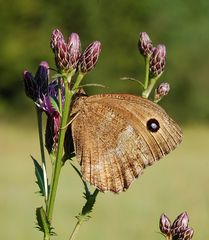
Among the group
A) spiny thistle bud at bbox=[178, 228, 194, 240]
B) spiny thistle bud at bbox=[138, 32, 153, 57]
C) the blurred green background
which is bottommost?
spiny thistle bud at bbox=[178, 228, 194, 240]

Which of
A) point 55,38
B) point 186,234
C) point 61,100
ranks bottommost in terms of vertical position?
point 186,234

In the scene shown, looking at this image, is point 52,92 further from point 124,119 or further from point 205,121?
point 205,121

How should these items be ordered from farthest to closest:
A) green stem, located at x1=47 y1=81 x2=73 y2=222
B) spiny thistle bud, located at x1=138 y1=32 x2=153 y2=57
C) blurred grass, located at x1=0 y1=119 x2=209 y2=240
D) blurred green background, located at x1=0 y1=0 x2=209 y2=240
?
blurred green background, located at x1=0 y1=0 x2=209 y2=240 → blurred grass, located at x1=0 y1=119 x2=209 y2=240 → spiny thistle bud, located at x1=138 y1=32 x2=153 y2=57 → green stem, located at x1=47 y1=81 x2=73 y2=222

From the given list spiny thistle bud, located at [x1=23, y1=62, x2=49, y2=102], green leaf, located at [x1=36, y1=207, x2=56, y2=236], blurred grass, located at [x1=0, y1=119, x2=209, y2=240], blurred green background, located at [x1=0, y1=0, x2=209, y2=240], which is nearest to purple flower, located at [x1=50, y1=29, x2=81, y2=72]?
spiny thistle bud, located at [x1=23, y1=62, x2=49, y2=102]

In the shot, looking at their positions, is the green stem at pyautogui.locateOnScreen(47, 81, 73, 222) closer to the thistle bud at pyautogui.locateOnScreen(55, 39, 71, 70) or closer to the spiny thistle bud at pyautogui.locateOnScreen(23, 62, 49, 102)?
the thistle bud at pyautogui.locateOnScreen(55, 39, 71, 70)

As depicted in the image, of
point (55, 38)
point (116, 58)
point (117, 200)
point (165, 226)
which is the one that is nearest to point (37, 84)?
point (55, 38)

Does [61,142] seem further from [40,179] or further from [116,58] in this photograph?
[116,58]
